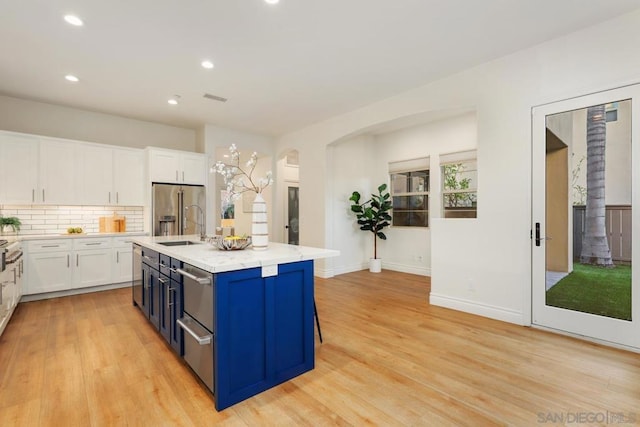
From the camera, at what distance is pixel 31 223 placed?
4691mm

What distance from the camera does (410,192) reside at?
629cm

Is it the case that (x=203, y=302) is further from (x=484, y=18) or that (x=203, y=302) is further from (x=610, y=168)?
(x=610, y=168)

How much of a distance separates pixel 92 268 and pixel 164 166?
1937mm

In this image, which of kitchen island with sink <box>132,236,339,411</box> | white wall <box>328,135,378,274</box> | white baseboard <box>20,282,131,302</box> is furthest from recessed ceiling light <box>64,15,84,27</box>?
white wall <box>328,135,378,274</box>

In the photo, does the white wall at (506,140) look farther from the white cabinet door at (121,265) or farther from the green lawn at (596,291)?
the white cabinet door at (121,265)

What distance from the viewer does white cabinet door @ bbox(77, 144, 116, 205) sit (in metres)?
4.82

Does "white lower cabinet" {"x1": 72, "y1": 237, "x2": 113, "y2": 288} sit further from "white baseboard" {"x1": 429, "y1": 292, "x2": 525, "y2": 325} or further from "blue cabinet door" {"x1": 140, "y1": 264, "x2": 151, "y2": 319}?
"white baseboard" {"x1": 429, "y1": 292, "x2": 525, "y2": 325}

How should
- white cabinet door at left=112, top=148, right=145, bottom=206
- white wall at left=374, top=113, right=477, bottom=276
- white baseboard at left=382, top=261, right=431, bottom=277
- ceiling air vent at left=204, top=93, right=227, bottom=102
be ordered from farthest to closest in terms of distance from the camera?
white baseboard at left=382, top=261, right=431, bottom=277 → white wall at left=374, top=113, right=477, bottom=276 → white cabinet door at left=112, top=148, right=145, bottom=206 → ceiling air vent at left=204, top=93, right=227, bottom=102

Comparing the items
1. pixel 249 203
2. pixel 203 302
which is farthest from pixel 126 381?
pixel 249 203

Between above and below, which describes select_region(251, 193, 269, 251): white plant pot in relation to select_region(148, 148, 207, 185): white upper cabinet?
below

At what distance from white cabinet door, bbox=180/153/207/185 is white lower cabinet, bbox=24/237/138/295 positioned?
4.84 ft

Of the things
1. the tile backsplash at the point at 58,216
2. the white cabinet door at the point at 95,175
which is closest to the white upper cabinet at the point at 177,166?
the white cabinet door at the point at 95,175

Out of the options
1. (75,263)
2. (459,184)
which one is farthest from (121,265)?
(459,184)

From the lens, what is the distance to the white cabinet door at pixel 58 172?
14.8 feet
